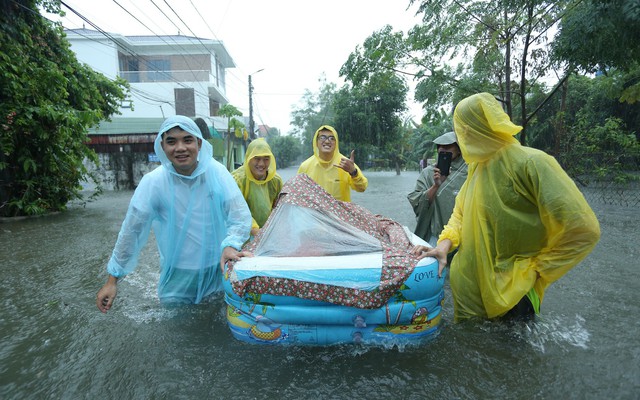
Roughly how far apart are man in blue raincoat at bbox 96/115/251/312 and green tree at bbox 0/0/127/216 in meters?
6.51

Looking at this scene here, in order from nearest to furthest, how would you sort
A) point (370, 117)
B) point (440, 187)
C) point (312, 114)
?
point (440, 187) → point (370, 117) → point (312, 114)

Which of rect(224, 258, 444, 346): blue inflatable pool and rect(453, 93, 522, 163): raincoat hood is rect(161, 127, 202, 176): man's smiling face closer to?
rect(224, 258, 444, 346): blue inflatable pool

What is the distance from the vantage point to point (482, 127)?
2.18 metres

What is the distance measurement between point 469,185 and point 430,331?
93 cm

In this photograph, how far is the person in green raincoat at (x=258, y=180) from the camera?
3799 mm

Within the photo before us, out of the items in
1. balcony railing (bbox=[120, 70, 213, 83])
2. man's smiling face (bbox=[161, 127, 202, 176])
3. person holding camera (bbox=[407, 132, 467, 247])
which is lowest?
person holding camera (bbox=[407, 132, 467, 247])

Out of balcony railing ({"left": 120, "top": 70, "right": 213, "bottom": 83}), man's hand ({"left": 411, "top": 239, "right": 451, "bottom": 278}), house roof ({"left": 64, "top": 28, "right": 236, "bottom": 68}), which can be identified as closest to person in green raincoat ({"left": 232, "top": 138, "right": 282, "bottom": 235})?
man's hand ({"left": 411, "top": 239, "right": 451, "bottom": 278})

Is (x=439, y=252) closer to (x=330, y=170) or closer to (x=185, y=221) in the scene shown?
(x=185, y=221)

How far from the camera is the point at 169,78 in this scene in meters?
25.6

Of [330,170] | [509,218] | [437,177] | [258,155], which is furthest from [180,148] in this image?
[437,177]

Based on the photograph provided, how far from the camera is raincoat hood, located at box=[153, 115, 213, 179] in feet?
8.53

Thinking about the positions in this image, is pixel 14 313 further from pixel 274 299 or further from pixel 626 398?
pixel 626 398

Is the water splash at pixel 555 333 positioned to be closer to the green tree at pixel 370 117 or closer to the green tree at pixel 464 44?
the green tree at pixel 464 44

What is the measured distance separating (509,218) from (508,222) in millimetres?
23
